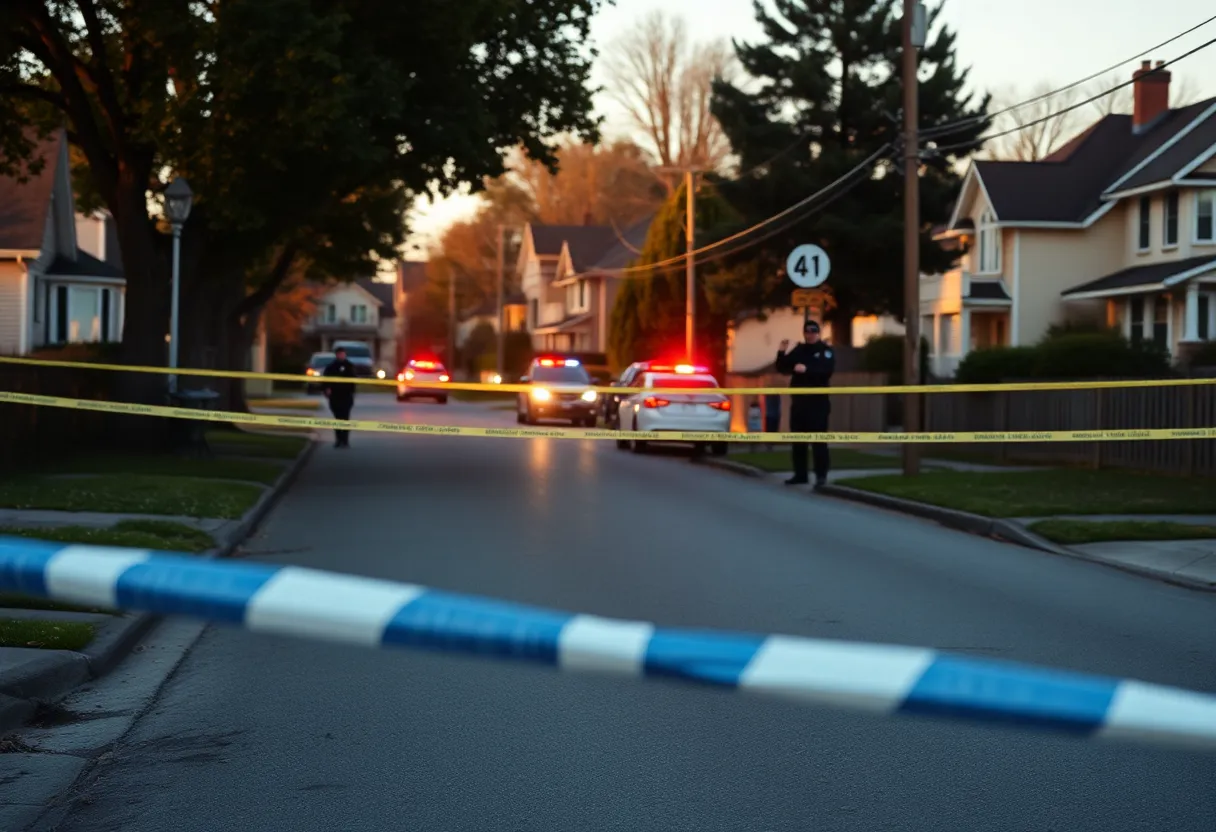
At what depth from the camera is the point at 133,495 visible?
16.1 meters

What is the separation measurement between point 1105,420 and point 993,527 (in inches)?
319

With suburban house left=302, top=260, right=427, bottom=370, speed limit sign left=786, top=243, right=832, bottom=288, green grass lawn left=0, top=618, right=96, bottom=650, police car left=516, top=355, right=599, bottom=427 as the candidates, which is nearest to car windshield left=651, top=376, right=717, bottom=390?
speed limit sign left=786, top=243, right=832, bottom=288

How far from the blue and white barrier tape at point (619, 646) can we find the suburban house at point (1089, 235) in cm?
4131

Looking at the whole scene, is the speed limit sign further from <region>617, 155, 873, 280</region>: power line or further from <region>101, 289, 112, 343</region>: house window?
<region>101, 289, 112, 343</region>: house window

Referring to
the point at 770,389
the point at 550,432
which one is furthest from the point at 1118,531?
the point at 550,432

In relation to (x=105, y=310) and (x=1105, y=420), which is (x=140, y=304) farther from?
(x=105, y=310)

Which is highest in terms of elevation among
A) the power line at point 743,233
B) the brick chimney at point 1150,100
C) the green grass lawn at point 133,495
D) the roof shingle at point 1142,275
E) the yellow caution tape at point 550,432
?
the brick chimney at point 1150,100

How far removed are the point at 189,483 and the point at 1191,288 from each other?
30354 mm

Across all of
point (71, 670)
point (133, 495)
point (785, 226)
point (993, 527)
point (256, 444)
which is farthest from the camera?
point (785, 226)

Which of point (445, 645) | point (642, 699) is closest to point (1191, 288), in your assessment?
point (642, 699)

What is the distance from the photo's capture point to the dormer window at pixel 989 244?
49.7 metres

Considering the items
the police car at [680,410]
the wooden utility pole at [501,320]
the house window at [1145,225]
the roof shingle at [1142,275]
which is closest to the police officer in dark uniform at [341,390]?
the police car at [680,410]

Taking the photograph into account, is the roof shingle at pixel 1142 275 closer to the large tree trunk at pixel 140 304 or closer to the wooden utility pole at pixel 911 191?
the wooden utility pole at pixel 911 191

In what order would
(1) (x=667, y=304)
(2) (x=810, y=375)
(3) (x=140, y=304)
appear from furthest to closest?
(1) (x=667, y=304) < (3) (x=140, y=304) < (2) (x=810, y=375)
